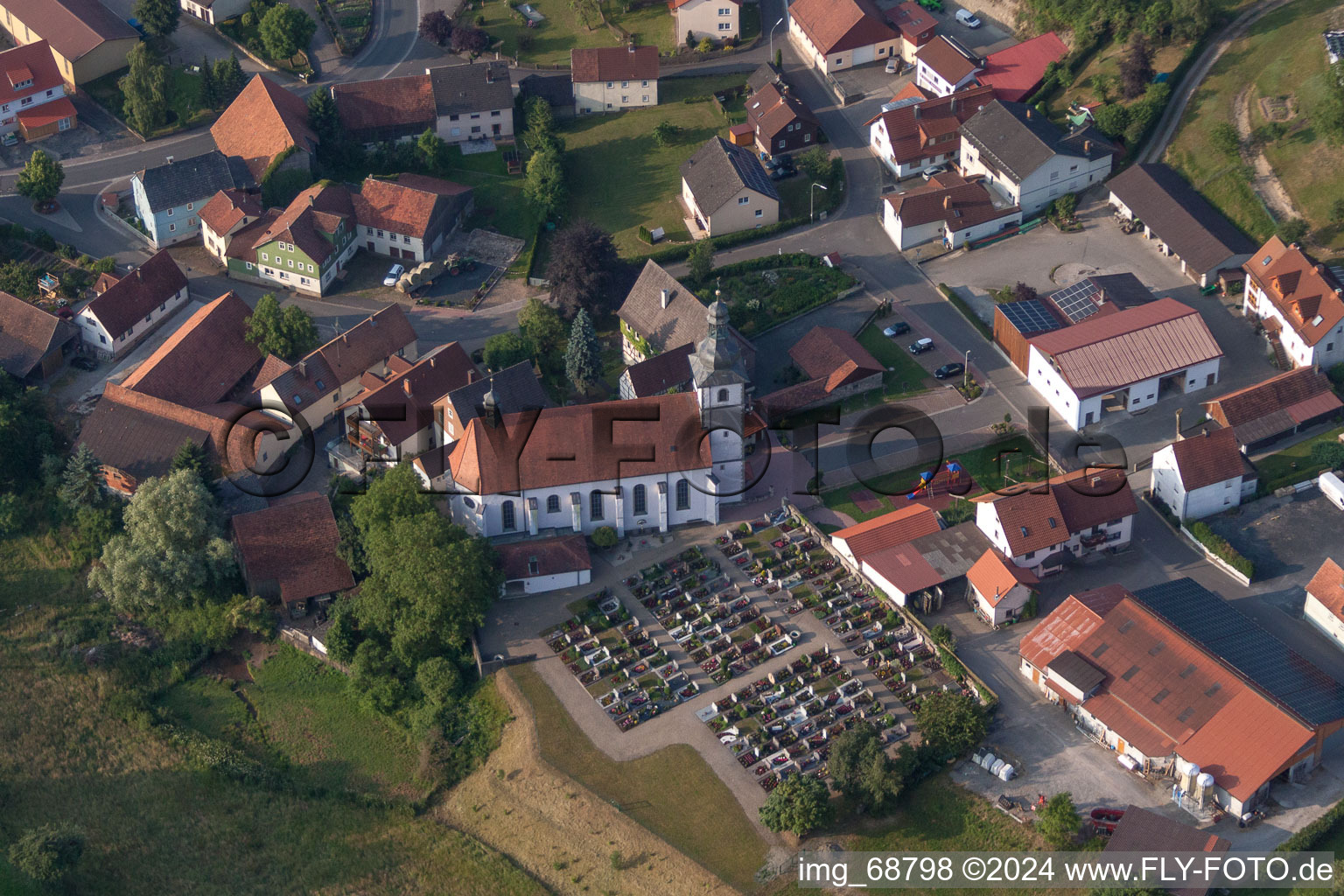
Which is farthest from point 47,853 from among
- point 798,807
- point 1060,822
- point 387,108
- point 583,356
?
point 387,108

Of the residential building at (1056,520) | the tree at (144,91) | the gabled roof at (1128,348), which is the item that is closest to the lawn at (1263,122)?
the gabled roof at (1128,348)

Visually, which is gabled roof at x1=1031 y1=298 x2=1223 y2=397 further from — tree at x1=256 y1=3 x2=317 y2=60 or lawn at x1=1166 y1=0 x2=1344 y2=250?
tree at x1=256 y1=3 x2=317 y2=60

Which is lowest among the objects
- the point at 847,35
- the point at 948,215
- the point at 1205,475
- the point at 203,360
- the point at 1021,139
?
the point at 203,360

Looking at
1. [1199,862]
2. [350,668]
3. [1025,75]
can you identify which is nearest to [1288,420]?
[1199,862]

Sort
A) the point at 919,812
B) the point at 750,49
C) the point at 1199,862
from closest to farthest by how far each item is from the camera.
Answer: the point at 1199,862
the point at 919,812
the point at 750,49

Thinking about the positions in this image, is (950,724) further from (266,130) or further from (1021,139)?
(266,130)

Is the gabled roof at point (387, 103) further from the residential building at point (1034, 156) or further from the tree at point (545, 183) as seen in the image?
the residential building at point (1034, 156)

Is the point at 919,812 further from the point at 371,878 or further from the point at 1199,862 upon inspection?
the point at 371,878
